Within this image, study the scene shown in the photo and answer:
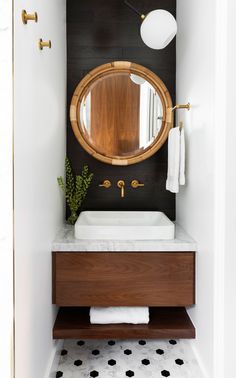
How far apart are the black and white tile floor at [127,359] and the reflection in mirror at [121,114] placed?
1.26 m

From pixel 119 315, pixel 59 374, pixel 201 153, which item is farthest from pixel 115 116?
Result: pixel 59 374

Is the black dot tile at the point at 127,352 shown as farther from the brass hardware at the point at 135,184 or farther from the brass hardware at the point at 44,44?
the brass hardware at the point at 44,44

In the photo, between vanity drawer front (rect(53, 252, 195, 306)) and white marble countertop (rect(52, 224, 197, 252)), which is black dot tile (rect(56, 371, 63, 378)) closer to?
vanity drawer front (rect(53, 252, 195, 306))

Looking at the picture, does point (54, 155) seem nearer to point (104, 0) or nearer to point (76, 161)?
point (76, 161)

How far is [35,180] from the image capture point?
1.30 meters

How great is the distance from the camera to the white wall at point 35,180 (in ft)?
3.49

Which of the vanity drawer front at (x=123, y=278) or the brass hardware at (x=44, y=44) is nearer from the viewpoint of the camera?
the brass hardware at (x=44, y=44)

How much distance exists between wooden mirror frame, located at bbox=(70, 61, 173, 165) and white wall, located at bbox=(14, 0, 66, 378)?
1.02 ft

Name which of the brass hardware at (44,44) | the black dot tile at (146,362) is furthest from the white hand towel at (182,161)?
the black dot tile at (146,362)

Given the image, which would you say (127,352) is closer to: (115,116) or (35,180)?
(35,180)
